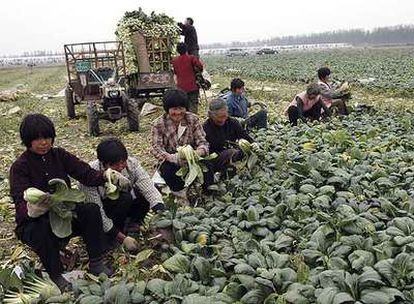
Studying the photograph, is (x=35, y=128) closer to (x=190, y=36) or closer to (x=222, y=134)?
(x=222, y=134)

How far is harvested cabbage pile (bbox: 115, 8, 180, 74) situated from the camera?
548 inches

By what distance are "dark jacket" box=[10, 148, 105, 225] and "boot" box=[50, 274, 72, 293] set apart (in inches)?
21.1

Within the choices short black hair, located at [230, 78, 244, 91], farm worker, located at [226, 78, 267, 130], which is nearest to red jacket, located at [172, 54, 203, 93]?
farm worker, located at [226, 78, 267, 130]

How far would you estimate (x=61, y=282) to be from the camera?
13.7ft

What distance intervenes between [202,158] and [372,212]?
1.97 metres

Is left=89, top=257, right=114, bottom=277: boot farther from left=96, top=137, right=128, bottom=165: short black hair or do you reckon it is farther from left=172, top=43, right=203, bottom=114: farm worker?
left=172, top=43, right=203, bottom=114: farm worker

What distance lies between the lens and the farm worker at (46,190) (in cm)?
409

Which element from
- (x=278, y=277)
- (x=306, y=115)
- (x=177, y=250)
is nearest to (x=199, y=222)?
(x=177, y=250)

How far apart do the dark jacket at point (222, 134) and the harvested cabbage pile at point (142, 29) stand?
7.94m

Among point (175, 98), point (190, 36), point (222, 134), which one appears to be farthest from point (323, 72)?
point (175, 98)

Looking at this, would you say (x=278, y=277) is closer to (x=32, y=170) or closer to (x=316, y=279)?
(x=316, y=279)

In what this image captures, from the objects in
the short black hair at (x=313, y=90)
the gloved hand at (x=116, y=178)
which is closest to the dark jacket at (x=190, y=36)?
the short black hair at (x=313, y=90)

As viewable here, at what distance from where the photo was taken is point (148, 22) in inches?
556

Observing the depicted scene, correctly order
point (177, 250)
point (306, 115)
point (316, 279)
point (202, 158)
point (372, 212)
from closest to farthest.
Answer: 1. point (316, 279)
2. point (177, 250)
3. point (372, 212)
4. point (202, 158)
5. point (306, 115)
